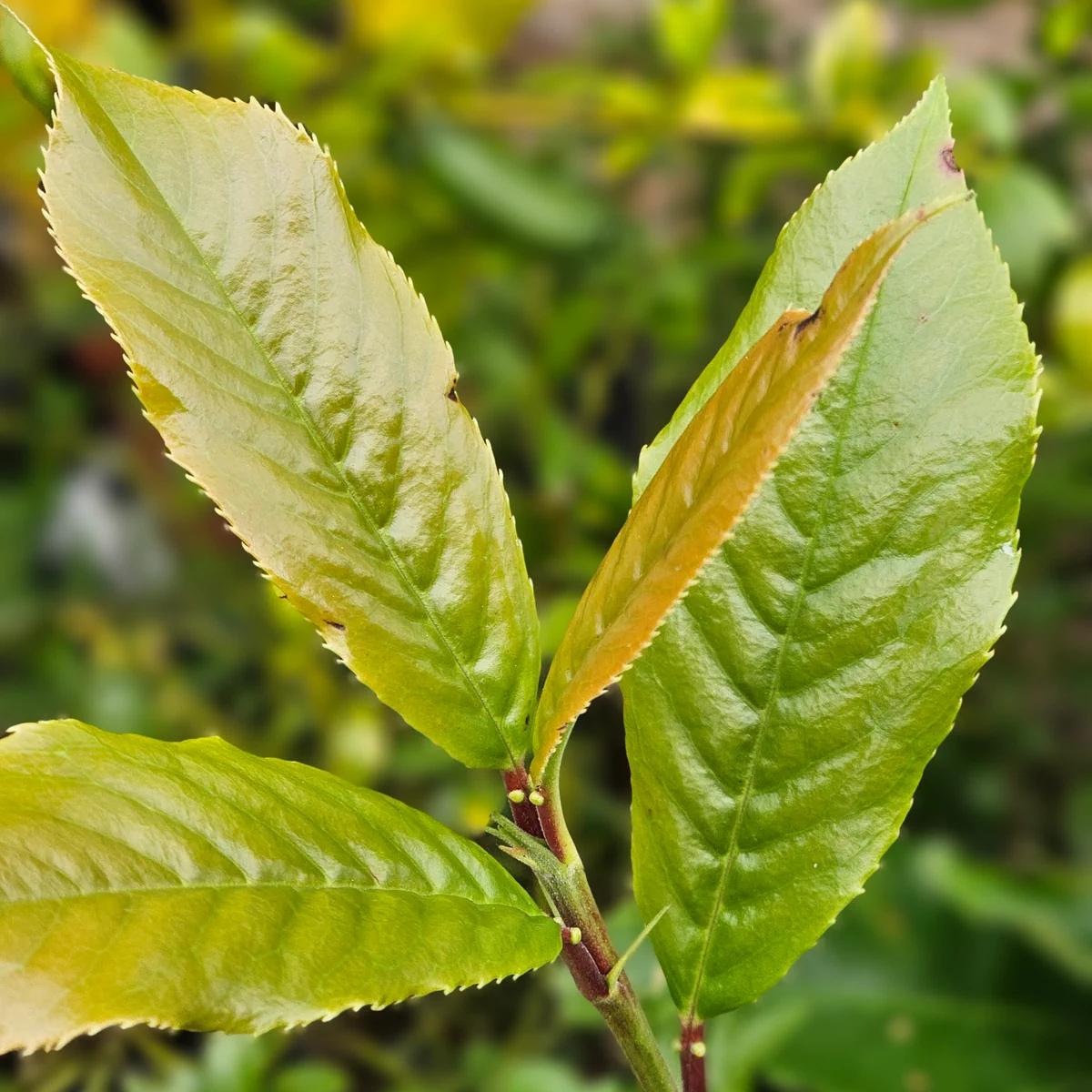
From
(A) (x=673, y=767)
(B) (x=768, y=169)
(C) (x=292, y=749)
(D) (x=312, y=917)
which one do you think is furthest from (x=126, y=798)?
(B) (x=768, y=169)

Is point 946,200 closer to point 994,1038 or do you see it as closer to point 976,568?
→ point 976,568

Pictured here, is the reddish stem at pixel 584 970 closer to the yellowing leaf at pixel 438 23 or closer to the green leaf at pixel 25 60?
the green leaf at pixel 25 60

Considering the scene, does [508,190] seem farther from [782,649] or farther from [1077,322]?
[782,649]

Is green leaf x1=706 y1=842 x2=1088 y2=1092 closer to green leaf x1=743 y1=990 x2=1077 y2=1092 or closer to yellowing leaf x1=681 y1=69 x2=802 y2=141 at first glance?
green leaf x1=743 y1=990 x2=1077 y2=1092

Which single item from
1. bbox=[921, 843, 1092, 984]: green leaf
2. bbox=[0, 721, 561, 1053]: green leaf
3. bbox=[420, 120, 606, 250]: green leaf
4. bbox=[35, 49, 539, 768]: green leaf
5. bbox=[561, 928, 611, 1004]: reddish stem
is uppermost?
bbox=[420, 120, 606, 250]: green leaf

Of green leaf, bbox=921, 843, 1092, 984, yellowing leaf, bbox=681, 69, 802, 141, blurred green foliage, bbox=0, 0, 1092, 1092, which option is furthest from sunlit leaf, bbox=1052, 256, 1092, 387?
green leaf, bbox=921, 843, 1092, 984

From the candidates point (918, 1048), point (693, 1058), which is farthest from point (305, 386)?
point (918, 1048)
